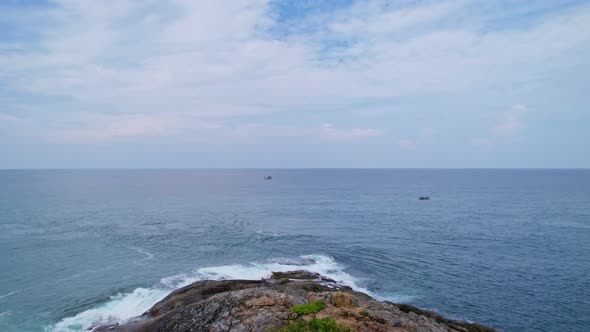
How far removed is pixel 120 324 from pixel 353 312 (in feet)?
71.1

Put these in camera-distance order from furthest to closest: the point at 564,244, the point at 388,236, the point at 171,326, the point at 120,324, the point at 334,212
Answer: the point at 334,212
the point at 388,236
the point at 564,244
the point at 120,324
the point at 171,326

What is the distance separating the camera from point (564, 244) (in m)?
59.2

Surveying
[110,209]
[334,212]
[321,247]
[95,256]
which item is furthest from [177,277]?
[110,209]

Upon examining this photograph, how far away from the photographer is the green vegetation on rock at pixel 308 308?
70.4 ft

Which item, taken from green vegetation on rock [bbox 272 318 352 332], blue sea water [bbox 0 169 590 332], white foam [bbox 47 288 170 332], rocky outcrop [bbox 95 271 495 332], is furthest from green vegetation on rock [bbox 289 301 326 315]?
white foam [bbox 47 288 170 332]

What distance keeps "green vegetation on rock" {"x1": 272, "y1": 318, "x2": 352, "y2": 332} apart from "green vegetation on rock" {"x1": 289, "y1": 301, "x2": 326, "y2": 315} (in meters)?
1.23

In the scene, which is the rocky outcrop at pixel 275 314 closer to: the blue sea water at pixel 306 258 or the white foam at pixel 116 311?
the white foam at pixel 116 311

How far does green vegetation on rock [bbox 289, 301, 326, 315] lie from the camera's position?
21.5 meters

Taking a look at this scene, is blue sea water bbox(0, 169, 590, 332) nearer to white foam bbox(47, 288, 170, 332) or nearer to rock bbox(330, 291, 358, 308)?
white foam bbox(47, 288, 170, 332)

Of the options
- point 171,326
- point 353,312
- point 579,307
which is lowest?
point 579,307

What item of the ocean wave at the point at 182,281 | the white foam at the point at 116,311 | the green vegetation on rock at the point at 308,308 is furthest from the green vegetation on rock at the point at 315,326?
the white foam at the point at 116,311

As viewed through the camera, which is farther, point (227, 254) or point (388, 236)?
point (388, 236)

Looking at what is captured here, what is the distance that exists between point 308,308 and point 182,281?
26.3 m

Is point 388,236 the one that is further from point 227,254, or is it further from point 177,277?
A: point 177,277
